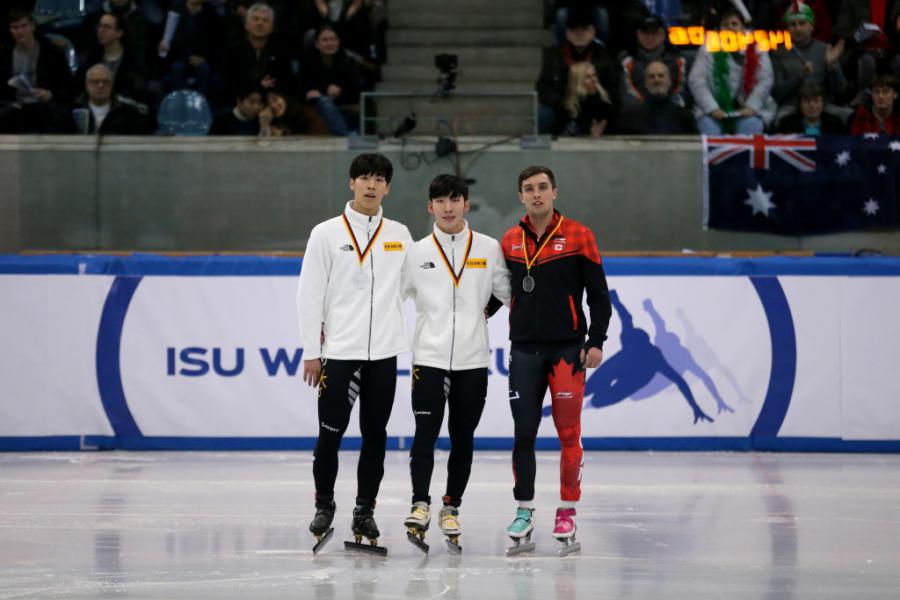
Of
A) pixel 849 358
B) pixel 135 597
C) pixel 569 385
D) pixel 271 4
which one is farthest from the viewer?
pixel 271 4

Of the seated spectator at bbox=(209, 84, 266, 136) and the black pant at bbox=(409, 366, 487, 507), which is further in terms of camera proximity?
the seated spectator at bbox=(209, 84, 266, 136)

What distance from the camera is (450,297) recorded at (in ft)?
21.2

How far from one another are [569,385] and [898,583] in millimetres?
1740

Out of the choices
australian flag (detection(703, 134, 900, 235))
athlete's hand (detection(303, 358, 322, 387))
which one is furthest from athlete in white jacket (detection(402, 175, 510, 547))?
australian flag (detection(703, 134, 900, 235))

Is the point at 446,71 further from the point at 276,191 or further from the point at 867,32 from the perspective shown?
the point at 867,32

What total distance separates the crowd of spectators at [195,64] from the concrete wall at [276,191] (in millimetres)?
461

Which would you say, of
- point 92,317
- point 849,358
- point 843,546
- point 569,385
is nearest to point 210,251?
point 92,317

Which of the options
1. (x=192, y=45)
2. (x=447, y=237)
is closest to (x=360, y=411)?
(x=447, y=237)

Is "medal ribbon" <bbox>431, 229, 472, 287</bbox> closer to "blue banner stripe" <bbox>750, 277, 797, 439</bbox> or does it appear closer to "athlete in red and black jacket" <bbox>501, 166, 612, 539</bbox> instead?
"athlete in red and black jacket" <bbox>501, 166, 612, 539</bbox>

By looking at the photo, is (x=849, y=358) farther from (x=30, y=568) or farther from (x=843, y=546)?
(x=30, y=568)

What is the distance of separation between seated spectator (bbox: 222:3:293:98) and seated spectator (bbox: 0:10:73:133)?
1.62 meters

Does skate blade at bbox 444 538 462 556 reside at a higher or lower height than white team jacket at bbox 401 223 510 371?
lower

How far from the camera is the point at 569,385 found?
6457 mm

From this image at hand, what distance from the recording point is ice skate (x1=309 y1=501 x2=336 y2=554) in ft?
20.6
